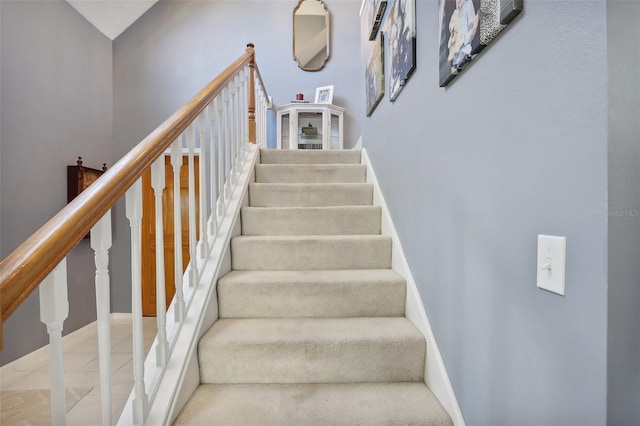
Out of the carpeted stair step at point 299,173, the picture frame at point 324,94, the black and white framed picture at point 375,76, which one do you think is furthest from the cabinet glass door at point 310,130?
the carpeted stair step at point 299,173

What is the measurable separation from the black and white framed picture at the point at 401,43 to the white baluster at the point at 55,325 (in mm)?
1440

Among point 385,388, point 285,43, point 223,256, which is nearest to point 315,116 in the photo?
point 285,43

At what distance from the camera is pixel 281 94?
384cm

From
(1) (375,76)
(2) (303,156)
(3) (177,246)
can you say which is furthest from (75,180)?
(1) (375,76)

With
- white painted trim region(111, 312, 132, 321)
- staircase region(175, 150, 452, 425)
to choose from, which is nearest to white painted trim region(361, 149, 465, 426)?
staircase region(175, 150, 452, 425)

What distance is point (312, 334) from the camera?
4.12 feet

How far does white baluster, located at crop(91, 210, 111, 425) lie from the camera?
75 cm

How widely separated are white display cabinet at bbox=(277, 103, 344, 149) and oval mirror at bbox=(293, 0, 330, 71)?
78 cm

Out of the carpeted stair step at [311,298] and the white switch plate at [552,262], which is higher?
the white switch plate at [552,262]

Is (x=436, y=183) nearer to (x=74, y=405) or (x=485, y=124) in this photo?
(x=485, y=124)

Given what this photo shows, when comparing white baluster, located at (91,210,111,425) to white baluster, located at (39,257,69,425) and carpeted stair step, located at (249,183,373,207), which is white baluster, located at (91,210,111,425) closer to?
white baluster, located at (39,257,69,425)

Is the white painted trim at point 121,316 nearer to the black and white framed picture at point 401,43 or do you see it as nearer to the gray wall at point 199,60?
the gray wall at point 199,60

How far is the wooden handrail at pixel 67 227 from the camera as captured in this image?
497 mm

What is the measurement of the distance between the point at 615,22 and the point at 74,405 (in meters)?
2.88
